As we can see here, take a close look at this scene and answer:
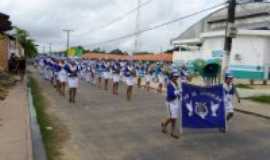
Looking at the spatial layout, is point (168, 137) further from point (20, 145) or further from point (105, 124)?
point (20, 145)

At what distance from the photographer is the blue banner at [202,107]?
13.8 meters

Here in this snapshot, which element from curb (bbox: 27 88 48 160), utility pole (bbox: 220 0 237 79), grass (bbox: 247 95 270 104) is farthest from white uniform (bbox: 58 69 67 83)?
curb (bbox: 27 88 48 160)

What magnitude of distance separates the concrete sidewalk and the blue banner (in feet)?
13.0

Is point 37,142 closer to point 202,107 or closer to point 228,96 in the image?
point 202,107

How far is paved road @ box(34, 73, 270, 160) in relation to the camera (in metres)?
10.9

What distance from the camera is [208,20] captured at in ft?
241

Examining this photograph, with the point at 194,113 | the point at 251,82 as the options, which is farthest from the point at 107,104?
the point at 251,82

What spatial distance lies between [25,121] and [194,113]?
4.55 metres

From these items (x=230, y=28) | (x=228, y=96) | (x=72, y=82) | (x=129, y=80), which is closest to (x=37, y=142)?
(x=228, y=96)

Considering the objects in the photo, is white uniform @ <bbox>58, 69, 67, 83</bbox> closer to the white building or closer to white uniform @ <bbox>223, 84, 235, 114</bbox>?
white uniform @ <bbox>223, 84, 235, 114</bbox>

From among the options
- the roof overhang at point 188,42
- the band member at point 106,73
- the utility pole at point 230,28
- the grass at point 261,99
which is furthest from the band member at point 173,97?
the roof overhang at point 188,42

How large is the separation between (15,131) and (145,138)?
3080 mm

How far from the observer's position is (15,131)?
1291 cm

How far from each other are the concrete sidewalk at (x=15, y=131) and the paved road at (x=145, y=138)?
0.90 metres
